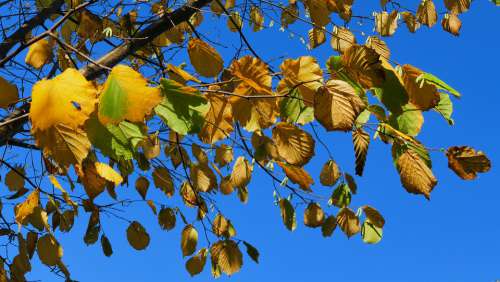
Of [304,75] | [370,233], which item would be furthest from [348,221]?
[304,75]

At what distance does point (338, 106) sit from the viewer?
0.77 m

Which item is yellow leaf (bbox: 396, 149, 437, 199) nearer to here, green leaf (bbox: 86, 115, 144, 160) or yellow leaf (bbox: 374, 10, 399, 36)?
green leaf (bbox: 86, 115, 144, 160)

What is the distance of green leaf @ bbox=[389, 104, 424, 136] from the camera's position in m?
0.94

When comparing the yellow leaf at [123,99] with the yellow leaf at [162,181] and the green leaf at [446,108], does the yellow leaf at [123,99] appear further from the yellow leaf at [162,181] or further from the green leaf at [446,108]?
the yellow leaf at [162,181]

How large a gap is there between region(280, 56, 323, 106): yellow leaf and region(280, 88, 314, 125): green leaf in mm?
21

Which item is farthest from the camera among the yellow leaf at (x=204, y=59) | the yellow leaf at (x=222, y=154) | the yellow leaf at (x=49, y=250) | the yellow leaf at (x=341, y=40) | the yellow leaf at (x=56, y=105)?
the yellow leaf at (x=222, y=154)

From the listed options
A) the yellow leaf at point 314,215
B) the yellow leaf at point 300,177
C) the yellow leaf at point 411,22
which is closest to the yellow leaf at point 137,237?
the yellow leaf at point 314,215

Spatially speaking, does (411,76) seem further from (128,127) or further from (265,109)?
(128,127)

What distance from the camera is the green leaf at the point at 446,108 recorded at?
3.13 ft

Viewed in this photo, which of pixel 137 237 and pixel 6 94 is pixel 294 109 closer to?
pixel 6 94

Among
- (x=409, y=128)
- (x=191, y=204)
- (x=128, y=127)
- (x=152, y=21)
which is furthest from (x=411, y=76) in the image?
(x=191, y=204)

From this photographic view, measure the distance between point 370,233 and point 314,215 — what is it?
217mm

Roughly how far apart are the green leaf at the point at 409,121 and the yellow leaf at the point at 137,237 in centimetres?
114

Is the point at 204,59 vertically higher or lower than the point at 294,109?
higher
